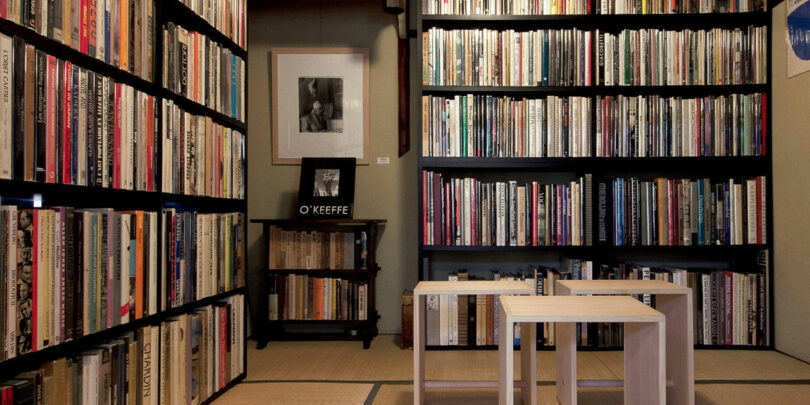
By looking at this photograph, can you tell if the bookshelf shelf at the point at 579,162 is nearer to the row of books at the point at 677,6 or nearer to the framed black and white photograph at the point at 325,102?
the framed black and white photograph at the point at 325,102

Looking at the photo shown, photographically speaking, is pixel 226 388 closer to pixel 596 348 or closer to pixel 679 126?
pixel 596 348

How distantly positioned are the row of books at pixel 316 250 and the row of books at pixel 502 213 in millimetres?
426

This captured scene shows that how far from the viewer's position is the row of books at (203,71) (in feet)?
5.68

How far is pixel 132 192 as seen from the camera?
4.98ft

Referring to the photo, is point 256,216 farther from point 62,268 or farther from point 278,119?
point 62,268

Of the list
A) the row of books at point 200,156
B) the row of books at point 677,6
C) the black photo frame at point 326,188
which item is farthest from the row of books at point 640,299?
the row of books at point 677,6

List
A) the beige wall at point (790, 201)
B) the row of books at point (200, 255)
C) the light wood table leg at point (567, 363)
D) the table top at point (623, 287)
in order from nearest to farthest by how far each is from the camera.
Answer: the light wood table leg at point (567, 363), the row of books at point (200, 255), the table top at point (623, 287), the beige wall at point (790, 201)

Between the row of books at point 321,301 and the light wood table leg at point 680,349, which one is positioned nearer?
the light wood table leg at point 680,349

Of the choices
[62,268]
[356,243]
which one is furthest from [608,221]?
[62,268]

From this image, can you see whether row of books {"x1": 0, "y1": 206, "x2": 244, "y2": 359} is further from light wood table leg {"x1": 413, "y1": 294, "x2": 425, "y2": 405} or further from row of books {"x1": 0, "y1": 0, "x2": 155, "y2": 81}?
light wood table leg {"x1": 413, "y1": 294, "x2": 425, "y2": 405}

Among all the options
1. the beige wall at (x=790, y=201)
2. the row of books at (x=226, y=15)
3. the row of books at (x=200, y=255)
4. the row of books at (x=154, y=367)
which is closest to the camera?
the row of books at (x=154, y=367)

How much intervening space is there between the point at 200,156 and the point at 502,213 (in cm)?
160

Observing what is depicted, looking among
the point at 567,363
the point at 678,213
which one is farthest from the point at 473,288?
the point at 678,213

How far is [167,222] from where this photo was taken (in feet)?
5.49
